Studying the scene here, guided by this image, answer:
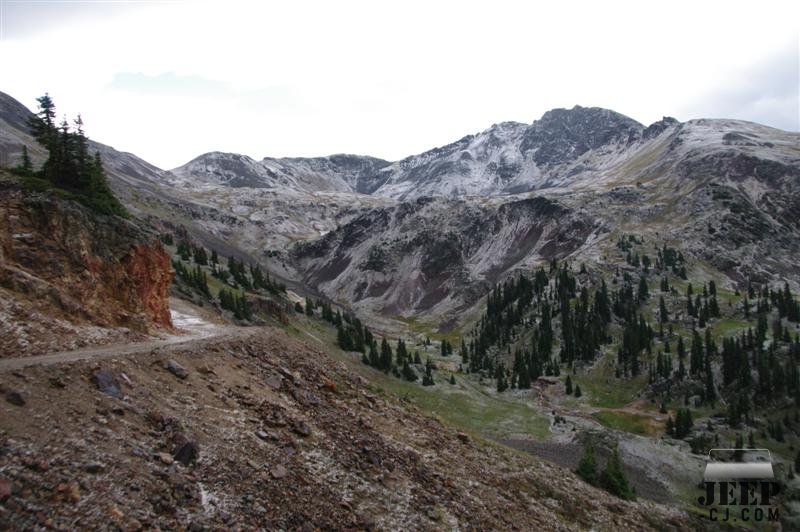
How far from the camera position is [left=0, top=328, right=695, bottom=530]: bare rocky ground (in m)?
17.6

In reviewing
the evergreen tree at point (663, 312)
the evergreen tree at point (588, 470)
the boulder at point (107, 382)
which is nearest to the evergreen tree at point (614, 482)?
the evergreen tree at point (588, 470)

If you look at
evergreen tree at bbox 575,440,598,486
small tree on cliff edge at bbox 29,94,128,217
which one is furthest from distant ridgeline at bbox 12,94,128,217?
evergreen tree at bbox 575,440,598,486

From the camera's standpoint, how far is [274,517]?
70.3 ft

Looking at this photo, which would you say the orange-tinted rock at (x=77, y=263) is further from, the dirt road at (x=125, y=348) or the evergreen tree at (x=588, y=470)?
the evergreen tree at (x=588, y=470)

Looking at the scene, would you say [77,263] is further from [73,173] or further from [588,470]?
[588,470]

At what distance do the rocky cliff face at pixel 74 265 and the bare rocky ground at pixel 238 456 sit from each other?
7.86 metres

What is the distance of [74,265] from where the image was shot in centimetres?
3759

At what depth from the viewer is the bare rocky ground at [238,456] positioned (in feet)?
57.8

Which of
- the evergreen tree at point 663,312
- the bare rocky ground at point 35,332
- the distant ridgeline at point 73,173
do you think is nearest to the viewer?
the bare rocky ground at point 35,332

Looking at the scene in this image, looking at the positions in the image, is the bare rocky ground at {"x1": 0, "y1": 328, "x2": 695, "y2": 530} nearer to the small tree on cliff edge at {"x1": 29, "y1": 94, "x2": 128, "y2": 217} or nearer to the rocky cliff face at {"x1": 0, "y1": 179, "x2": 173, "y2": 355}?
the rocky cliff face at {"x1": 0, "y1": 179, "x2": 173, "y2": 355}

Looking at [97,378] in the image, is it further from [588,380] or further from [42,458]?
[588,380]

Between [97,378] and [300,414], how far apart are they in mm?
11556

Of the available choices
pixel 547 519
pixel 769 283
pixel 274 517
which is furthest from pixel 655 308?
pixel 274 517

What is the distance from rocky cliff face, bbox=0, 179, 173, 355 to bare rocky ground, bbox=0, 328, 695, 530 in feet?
25.8
